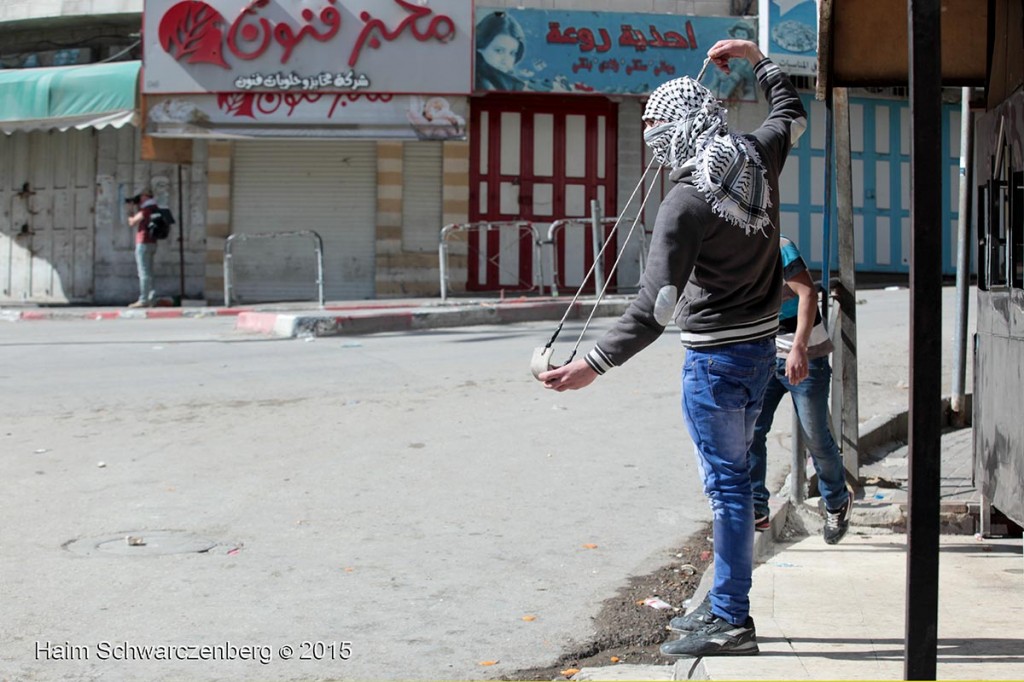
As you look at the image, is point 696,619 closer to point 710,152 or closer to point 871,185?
point 710,152

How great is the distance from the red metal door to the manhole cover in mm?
14466

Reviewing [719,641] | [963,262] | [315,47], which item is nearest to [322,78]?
[315,47]

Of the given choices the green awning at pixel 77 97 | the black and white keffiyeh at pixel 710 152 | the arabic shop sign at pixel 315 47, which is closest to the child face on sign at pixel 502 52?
the arabic shop sign at pixel 315 47

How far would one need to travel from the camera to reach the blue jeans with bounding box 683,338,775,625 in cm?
388

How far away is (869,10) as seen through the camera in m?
4.70

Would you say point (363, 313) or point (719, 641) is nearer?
point (719, 641)

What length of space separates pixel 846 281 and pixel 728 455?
8.02 ft

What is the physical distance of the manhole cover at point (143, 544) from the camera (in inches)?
208

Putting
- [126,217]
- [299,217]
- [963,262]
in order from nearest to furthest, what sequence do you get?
[963,262] < [299,217] < [126,217]

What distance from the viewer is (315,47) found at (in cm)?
1912

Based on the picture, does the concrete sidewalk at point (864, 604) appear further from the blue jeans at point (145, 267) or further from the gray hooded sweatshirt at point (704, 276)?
the blue jeans at point (145, 267)

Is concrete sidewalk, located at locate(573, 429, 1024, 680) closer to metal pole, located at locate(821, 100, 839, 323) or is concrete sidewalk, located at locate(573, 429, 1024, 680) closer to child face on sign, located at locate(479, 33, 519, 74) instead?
metal pole, located at locate(821, 100, 839, 323)

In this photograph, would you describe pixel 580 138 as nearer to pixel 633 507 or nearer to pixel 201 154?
pixel 201 154

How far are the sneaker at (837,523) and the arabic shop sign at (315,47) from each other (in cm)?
1446
